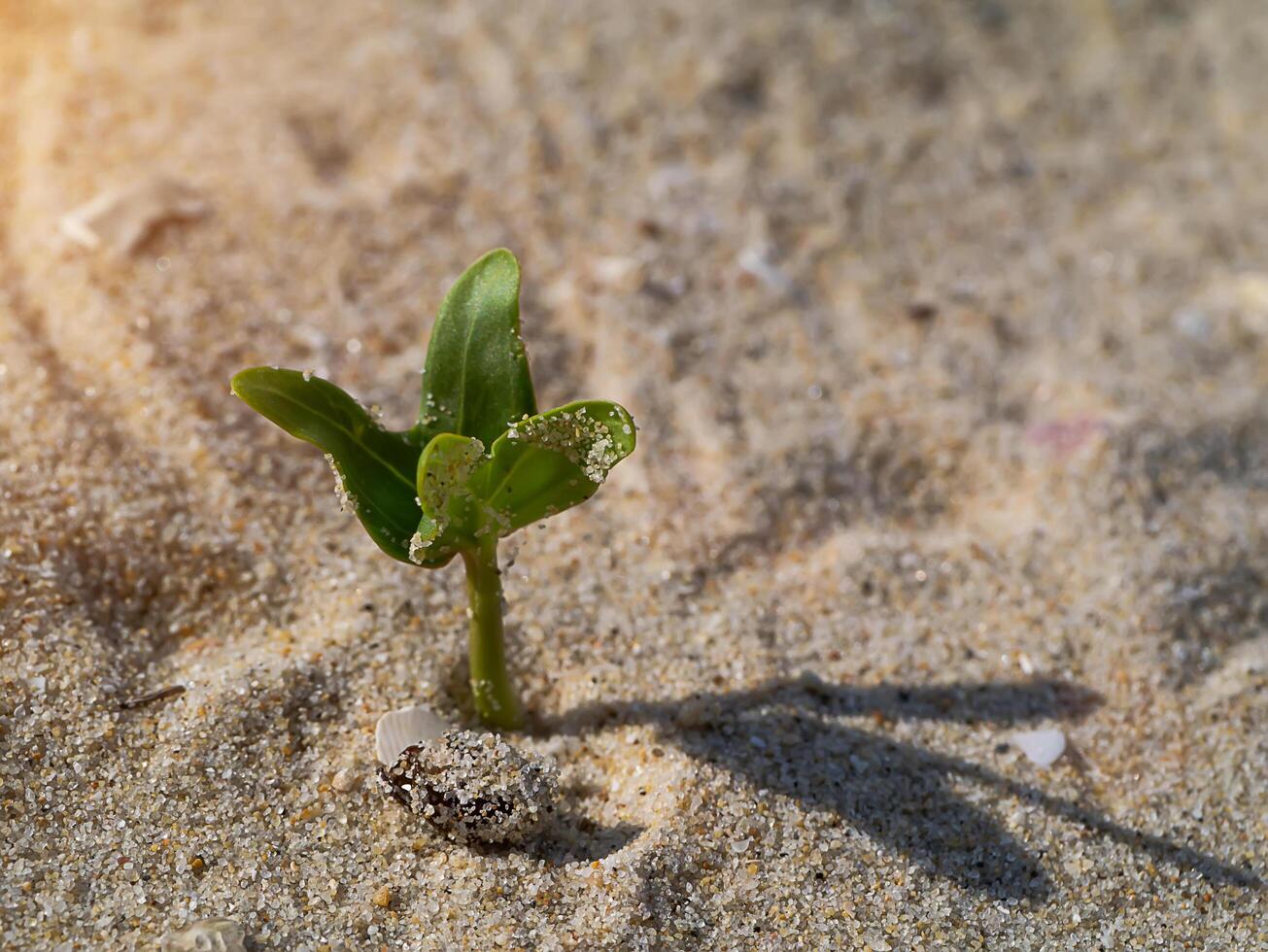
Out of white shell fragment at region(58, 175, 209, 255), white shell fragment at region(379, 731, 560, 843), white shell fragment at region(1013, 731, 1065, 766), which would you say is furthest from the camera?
white shell fragment at region(58, 175, 209, 255)

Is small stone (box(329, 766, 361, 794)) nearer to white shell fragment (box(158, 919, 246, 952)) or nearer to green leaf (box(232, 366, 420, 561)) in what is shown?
white shell fragment (box(158, 919, 246, 952))

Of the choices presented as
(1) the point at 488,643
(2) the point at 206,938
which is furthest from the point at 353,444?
(2) the point at 206,938

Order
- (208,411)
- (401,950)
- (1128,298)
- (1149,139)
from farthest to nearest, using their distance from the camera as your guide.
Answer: (1149,139)
(1128,298)
(208,411)
(401,950)

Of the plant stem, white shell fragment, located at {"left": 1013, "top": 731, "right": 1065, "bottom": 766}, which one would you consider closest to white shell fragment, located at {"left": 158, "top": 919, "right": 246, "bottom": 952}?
the plant stem

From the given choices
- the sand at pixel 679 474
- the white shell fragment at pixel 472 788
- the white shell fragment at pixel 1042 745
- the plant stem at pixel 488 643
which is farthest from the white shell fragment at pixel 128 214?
the white shell fragment at pixel 1042 745

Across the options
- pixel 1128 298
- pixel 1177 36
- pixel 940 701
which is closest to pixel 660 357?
pixel 940 701

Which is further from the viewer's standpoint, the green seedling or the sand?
the sand

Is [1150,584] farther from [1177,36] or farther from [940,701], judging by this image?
[1177,36]
